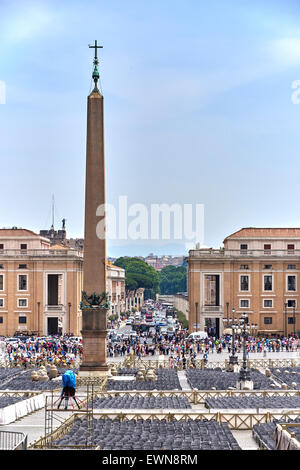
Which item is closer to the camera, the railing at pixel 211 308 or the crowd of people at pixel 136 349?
the crowd of people at pixel 136 349

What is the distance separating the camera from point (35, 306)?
265ft

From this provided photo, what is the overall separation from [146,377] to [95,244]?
7.18 m

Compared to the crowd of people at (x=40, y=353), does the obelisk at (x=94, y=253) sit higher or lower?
higher

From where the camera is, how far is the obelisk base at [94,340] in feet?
122

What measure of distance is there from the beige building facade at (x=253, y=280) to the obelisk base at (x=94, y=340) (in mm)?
41572

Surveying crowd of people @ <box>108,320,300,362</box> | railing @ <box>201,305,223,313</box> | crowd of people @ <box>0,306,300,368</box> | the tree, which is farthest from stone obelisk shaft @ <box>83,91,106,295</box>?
the tree

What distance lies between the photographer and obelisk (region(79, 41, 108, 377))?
3672 cm

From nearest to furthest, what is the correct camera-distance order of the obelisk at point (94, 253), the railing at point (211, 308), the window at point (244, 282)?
the obelisk at point (94, 253) < the railing at point (211, 308) < the window at point (244, 282)

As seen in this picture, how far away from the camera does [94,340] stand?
37.2m

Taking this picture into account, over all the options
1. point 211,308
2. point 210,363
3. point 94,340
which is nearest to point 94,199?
point 94,340

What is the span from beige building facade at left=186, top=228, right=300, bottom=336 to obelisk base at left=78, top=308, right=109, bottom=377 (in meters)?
41.6

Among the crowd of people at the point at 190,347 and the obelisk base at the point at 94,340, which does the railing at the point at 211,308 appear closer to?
the crowd of people at the point at 190,347

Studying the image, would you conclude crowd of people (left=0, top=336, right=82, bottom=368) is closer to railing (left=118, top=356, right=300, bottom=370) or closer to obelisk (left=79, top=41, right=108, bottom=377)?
railing (left=118, top=356, right=300, bottom=370)

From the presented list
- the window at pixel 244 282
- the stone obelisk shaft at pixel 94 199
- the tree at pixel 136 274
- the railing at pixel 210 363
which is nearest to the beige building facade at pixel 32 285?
the window at pixel 244 282
